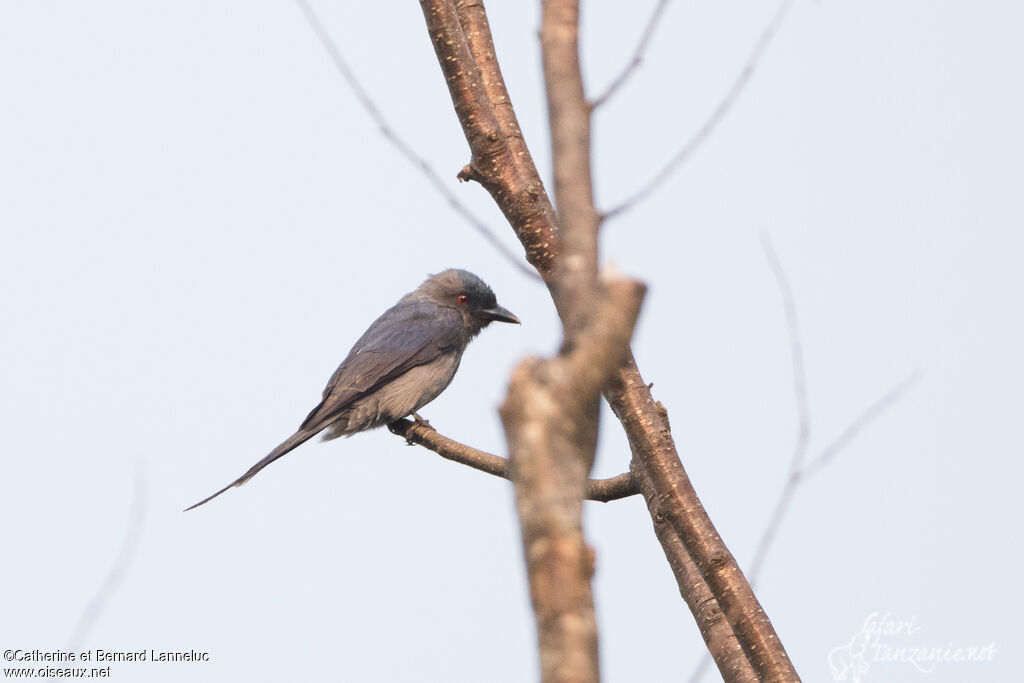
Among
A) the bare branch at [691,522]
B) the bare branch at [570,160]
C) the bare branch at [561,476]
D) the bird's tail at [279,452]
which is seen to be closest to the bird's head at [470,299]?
the bird's tail at [279,452]

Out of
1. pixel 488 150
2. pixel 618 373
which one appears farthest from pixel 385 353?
pixel 618 373

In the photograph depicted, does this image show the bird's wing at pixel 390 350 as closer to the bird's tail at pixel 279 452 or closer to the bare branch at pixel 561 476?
the bird's tail at pixel 279 452

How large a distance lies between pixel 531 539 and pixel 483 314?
8.40 m

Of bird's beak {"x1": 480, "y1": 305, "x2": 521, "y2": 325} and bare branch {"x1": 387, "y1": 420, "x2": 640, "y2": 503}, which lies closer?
bare branch {"x1": 387, "y1": 420, "x2": 640, "y2": 503}

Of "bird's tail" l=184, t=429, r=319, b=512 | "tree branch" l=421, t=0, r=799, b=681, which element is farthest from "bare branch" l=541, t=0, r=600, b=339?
"bird's tail" l=184, t=429, r=319, b=512

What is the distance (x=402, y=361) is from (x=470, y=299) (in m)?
1.35

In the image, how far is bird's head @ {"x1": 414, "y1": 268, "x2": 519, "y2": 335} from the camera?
9906 millimetres

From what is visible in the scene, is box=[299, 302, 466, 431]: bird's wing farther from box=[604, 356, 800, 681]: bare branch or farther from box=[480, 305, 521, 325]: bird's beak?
box=[604, 356, 800, 681]: bare branch

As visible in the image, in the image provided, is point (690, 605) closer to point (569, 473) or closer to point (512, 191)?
point (512, 191)

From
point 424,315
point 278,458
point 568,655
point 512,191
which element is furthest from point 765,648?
point 424,315

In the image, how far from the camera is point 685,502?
3834 millimetres

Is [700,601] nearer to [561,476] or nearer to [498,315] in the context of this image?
[561,476]

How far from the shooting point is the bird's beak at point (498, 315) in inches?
391

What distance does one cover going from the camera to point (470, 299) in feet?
32.6
